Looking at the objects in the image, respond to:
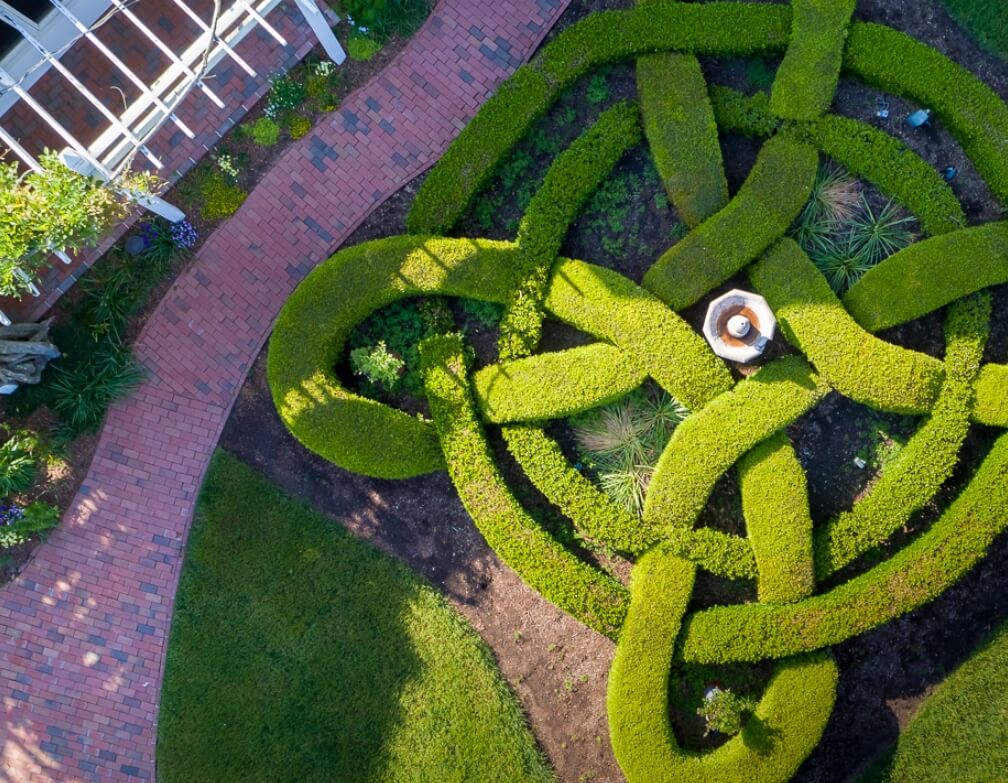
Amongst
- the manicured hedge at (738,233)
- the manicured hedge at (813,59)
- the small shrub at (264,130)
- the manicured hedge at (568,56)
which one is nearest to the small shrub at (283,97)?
the small shrub at (264,130)

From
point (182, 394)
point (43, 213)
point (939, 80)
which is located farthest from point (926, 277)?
point (43, 213)

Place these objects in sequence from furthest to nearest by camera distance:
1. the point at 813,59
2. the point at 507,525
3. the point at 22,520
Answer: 1. the point at 22,520
2. the point at 813,59
3. the point at 507,525

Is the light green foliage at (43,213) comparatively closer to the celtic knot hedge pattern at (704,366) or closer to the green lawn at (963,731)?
the celtic knot hedge pattern at (704,366)

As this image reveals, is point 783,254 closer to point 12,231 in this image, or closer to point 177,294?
point 177,294

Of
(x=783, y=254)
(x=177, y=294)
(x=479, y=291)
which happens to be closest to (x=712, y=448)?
(x=783, y=254)

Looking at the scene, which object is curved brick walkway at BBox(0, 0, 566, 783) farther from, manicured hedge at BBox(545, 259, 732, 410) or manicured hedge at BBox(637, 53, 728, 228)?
manicured hedge at BBox(545, 259, 732, 410)

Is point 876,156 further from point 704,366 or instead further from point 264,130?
point 264,130

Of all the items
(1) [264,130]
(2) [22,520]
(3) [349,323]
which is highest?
(1) [264,130]

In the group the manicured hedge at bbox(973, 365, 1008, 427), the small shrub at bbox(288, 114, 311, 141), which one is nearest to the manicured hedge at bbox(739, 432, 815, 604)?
the manicured hedge at bbox(973, 365, 1008, 427)
